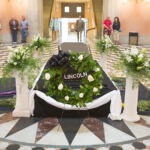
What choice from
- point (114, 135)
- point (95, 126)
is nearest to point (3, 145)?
point (95, 126)

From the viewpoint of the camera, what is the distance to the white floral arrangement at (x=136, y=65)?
4.56m

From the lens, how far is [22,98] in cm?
479

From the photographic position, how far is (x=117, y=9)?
15.3m

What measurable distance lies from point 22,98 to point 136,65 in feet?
6.90

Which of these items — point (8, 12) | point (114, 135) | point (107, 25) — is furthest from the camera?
point (8, 12)

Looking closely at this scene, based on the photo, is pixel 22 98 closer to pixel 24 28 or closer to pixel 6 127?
pixel 6 127

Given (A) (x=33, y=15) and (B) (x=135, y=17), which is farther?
(A) (x=33, y=15)

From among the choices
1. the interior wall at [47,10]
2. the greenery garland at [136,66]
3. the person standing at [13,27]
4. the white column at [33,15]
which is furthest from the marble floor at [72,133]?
the interior wall at [47,10]

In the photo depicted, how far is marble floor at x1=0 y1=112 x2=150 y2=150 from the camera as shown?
397 centimetres

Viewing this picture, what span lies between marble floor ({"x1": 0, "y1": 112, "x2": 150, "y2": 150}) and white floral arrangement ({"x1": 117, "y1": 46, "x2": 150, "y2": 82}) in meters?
0.87

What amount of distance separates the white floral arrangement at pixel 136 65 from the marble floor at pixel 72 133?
2.86 ft

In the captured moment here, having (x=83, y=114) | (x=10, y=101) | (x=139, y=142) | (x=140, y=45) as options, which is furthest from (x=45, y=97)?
(x=140, y=45)

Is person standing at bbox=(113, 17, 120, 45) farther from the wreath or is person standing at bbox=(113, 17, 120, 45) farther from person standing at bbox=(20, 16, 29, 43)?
the wreath

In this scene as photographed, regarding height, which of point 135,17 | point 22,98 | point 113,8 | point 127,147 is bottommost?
point 127,147
